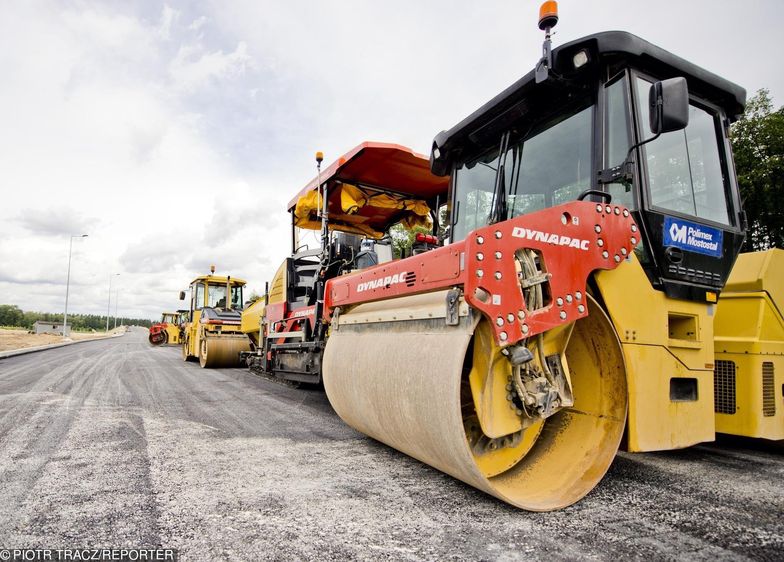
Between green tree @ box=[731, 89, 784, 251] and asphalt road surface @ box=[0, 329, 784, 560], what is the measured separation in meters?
9.23

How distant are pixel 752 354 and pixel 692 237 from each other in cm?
89

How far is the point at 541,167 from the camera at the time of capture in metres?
2.99

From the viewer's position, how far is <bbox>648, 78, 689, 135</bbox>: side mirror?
90.3 inches

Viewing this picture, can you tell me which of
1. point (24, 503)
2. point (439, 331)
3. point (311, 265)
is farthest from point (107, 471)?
point (311, 265)

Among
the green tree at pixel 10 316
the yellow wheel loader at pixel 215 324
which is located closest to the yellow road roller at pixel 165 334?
the yellow wheel loader at pixel 215 324

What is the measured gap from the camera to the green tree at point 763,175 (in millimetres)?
10523

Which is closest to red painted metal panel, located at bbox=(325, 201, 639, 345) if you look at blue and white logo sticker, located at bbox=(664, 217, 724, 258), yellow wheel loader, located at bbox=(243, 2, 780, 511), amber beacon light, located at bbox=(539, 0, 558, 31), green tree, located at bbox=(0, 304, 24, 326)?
yellow wheel loader, located at bbox=(243, 2, 780, 511)

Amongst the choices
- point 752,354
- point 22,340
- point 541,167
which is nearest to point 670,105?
point 541,167

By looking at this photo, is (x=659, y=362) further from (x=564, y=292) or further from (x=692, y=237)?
(x=692, y=237)

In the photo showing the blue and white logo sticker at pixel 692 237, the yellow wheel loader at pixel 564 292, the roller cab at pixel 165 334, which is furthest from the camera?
the roller cab at pixel 165 334

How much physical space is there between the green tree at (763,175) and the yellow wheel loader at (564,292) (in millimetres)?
9395

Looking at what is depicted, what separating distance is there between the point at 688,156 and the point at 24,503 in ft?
13.8

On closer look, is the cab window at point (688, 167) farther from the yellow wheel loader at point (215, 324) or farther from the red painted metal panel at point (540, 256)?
the yellow wheel loader at point (215, 324)

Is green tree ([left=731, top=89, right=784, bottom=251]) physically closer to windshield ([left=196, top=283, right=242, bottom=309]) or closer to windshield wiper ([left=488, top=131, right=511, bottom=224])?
windshield wiper ([left=488, top=131, right=511, bottom=224])
